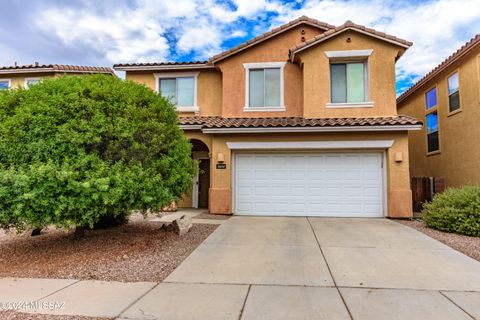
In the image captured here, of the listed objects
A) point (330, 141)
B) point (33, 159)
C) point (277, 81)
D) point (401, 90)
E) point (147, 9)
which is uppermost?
point (147, 9)

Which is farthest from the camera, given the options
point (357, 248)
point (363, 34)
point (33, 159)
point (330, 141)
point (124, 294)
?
point (363, 34)

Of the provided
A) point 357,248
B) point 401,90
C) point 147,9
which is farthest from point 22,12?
point 401,90

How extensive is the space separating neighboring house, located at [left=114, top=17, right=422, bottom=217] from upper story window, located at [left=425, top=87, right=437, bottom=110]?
4.33 metres

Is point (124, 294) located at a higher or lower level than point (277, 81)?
lower

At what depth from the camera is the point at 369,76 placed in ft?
37.2

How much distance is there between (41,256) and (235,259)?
13.1 feet

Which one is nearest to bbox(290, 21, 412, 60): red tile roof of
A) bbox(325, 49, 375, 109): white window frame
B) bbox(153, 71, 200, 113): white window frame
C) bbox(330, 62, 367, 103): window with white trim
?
bbox(325, 49, 375, 109): white window frame

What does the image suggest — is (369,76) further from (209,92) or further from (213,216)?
(213,216)

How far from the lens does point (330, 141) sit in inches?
418

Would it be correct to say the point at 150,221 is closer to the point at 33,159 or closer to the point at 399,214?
the point at 33,159

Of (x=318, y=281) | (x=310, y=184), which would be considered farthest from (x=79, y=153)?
(x=310, y=184)

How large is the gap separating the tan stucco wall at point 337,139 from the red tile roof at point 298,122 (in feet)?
1.43

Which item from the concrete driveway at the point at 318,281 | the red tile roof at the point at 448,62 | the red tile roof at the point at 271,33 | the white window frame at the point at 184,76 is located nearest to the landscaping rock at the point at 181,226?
the concrete driveway at the point at 318,281

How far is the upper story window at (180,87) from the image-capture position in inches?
536
